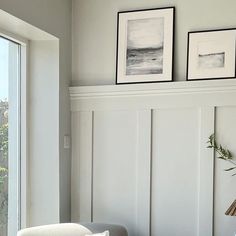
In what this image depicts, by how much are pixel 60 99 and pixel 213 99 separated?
112 cm

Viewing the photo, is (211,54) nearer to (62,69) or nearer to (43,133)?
(62,69)

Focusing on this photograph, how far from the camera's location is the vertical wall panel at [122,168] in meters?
2.98

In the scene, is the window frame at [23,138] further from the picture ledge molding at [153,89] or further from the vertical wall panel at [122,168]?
the vertical wall panel at [122,168]

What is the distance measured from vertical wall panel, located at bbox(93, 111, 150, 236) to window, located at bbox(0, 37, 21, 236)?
0.59 meters

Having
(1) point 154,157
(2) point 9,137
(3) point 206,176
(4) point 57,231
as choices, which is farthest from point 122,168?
(2) point 9,137

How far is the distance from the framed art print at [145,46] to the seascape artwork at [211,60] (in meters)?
0.21

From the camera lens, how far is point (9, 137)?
9.55 ft

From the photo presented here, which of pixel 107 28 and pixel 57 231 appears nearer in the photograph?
pixel 57 231

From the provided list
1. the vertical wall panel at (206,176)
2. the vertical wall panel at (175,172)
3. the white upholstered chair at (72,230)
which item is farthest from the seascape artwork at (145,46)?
the white upholstered chair at (72,230)

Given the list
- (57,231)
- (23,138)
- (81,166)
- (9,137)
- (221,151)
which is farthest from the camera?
(81,166)

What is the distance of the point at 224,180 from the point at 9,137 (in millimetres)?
1559

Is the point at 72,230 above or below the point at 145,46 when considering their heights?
below

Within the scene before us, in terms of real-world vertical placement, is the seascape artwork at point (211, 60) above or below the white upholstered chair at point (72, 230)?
above

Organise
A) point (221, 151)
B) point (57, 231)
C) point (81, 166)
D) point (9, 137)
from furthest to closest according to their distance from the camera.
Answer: point (81, 166) < point (9, 137) < point (221, 151) < point (57, 231)
